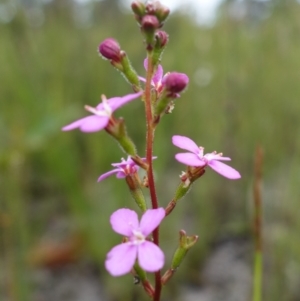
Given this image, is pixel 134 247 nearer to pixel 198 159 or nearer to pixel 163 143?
pixel 198 159

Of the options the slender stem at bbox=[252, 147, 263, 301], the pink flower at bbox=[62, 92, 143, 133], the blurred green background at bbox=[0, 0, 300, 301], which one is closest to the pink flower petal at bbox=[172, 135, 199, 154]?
the pink flower at bbox=[62, 92, 143, 133]

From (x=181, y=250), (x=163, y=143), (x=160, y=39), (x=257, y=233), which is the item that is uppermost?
(x=160, y=39)

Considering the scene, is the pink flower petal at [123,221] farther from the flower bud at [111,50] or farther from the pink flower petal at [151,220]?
the flower bud at [111,50]

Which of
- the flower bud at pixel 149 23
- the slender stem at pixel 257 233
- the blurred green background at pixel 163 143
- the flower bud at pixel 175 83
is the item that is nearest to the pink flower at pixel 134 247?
the flower bud at pixel 175 83

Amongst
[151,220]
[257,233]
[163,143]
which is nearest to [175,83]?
[151,220]

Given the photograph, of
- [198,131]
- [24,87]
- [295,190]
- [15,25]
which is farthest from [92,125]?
[15,25]

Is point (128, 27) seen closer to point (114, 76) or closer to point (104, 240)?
point (114, 76)

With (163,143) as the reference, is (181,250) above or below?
above
